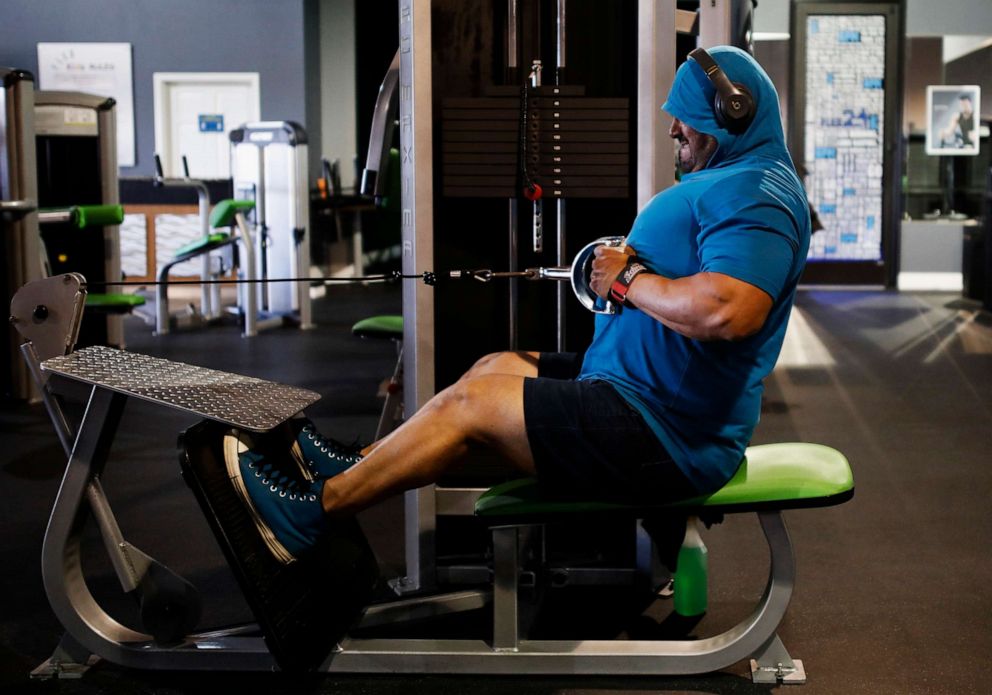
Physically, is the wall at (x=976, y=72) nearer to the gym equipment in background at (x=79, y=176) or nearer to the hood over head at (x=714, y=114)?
the gym equipment in background at (x=79, y=176)

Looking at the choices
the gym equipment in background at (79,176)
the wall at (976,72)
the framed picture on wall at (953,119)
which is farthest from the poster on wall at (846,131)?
the gym equipment in background at (79,176)

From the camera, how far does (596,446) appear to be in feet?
6.60

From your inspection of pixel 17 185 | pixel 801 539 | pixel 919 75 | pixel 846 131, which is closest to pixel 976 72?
pixel 919 75

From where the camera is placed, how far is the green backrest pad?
2074 mm

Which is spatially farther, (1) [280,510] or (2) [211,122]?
(2) [211,122]

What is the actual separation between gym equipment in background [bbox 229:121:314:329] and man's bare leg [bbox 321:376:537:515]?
19.2 feet

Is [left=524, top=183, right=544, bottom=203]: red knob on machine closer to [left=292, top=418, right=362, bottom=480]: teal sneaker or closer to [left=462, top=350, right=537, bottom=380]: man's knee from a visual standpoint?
[left=462, top=350, right=537, bottom=380]: man's knee

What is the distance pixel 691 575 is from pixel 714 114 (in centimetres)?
91

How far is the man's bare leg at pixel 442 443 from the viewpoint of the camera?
2029 mm

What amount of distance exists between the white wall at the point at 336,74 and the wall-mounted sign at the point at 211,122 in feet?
3.09

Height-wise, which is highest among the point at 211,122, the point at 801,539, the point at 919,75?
the point at 919,75

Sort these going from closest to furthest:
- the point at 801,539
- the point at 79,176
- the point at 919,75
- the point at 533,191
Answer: the point at 533,191 < the point at 801,539 < the point at 79,176 < the point at 919,75

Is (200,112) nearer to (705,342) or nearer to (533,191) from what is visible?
(533,191)

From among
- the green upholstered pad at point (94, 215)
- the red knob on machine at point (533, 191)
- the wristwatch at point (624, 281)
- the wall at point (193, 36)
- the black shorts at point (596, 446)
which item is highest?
the wall at point (193, 36)
